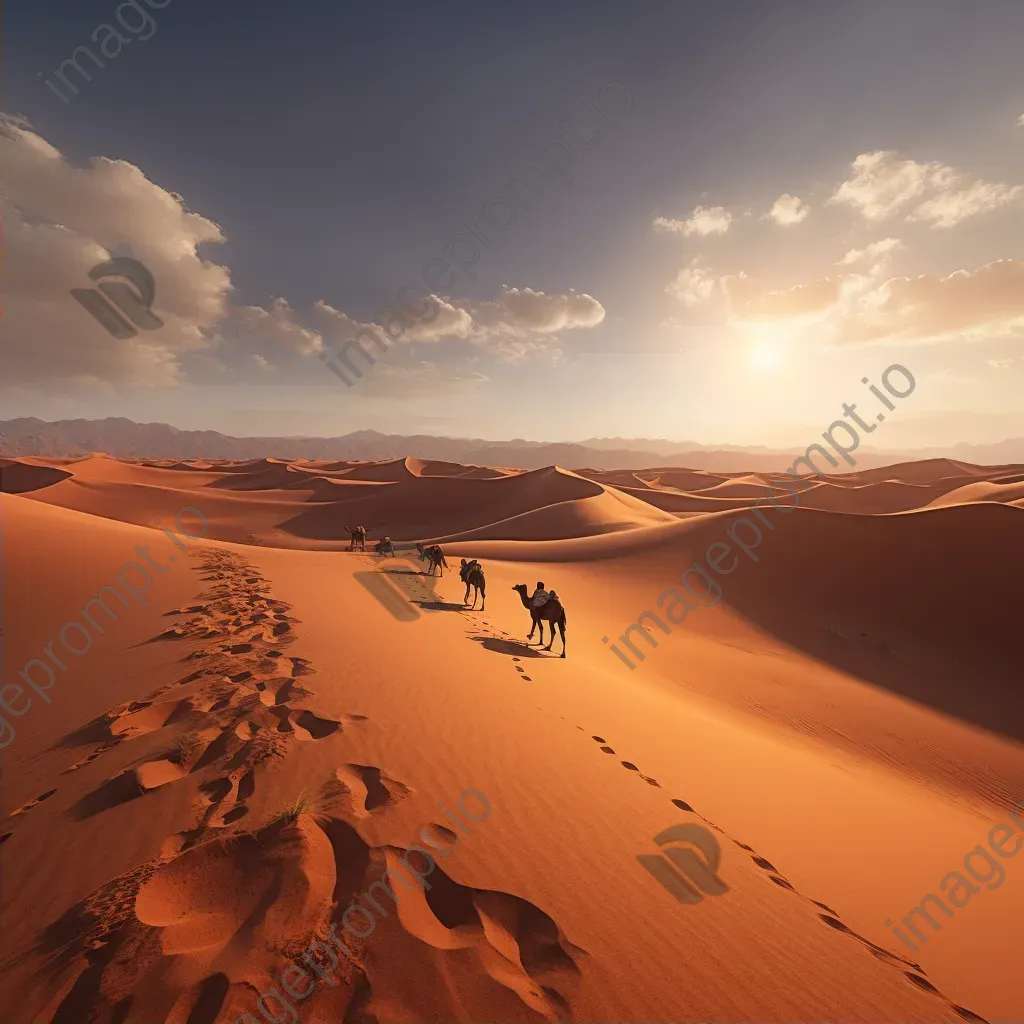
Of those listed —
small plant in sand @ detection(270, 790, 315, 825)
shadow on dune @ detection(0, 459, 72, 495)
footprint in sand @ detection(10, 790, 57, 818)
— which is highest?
small plant in sand @ detection(270, 790, 315, 825)

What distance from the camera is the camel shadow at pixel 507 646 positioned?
372 inches

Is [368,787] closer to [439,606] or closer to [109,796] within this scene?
[109,796]

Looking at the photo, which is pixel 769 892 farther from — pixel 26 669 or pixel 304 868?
pixel 26 669

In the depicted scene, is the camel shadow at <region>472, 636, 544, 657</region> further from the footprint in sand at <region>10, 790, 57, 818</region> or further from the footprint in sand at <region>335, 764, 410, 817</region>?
the footprint in sand at <region>10, 790, 57, 818</region>

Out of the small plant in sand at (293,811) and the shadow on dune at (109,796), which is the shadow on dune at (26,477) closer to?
the shadow on dune at (109,796)

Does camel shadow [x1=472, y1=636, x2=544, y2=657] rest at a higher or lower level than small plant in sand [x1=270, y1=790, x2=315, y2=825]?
lower

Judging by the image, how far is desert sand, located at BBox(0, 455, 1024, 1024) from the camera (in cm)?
249

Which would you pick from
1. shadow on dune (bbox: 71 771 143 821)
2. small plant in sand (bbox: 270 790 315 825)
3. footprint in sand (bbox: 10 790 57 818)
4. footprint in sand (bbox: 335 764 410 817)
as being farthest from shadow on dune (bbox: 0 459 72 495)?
small plant in sand (bbox: 270 790 315 825)

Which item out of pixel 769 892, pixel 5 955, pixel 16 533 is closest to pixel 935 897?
pixel 769 892

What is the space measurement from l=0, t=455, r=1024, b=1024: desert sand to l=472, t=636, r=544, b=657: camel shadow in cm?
16

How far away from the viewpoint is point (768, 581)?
53.7 ft

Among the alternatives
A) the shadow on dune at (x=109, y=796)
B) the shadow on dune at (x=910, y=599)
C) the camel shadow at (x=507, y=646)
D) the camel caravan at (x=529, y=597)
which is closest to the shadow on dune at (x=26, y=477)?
the camel caravan at (x=529, y=597)

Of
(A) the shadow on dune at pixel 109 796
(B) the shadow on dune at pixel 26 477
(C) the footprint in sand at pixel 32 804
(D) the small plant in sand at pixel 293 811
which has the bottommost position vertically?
(B) the shadow on dune at pixel 26 477

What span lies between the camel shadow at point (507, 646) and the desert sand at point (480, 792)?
0.16 metres
